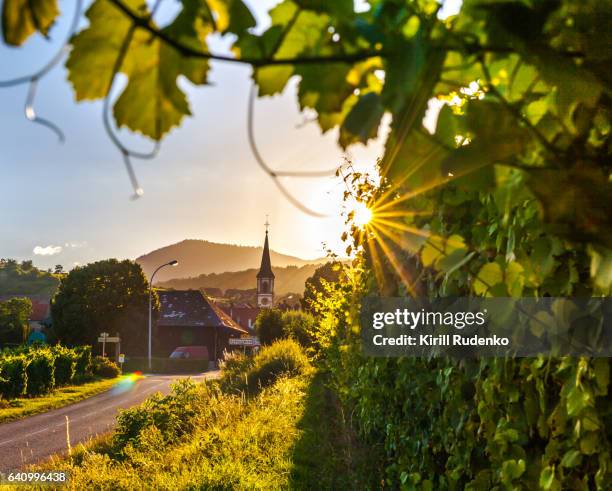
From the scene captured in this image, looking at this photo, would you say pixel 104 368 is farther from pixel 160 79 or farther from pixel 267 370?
pixel 160 79

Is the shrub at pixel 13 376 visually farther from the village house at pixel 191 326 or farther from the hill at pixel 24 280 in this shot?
the hill at pixel 24 280

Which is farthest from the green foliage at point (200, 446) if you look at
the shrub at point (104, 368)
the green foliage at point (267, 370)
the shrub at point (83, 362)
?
the shrub at point (104, 368)

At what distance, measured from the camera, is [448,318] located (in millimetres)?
2896

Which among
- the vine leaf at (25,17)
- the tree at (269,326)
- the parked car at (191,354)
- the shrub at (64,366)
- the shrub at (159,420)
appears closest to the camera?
the vine leaf at (25,17)

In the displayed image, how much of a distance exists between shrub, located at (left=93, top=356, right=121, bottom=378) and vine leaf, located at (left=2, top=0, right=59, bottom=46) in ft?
122

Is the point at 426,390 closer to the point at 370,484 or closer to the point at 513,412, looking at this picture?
the point at 513,412

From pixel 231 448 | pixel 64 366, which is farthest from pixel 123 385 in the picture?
pixel 231 448

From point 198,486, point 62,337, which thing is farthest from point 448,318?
point 62,337

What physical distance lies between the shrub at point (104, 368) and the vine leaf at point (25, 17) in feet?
122

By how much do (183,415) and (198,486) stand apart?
6.15m

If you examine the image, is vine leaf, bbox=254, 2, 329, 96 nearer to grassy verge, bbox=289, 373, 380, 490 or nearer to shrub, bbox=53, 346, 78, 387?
grassy verge, bbox=289, 373, 380, 490

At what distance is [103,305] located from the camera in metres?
48.1

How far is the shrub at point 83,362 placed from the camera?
104ft

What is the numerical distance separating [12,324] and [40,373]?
33074 mm
